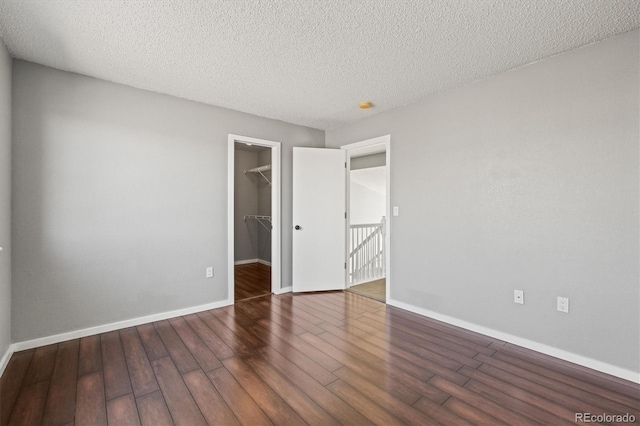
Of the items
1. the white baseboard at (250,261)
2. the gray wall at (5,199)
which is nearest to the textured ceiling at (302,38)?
the gray wall at (5,199)

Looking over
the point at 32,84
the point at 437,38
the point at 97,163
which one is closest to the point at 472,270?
the point at 437,38

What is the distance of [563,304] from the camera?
224 centimetres

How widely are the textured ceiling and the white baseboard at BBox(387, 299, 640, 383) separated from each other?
2.37m

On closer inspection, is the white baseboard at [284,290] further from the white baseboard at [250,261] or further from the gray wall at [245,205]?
the gray wall at [245,205]

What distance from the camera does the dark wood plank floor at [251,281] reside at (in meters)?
3.98

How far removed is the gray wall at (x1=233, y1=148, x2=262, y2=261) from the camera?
6.03 meters

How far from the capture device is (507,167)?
2547mm

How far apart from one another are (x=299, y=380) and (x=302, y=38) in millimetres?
2439

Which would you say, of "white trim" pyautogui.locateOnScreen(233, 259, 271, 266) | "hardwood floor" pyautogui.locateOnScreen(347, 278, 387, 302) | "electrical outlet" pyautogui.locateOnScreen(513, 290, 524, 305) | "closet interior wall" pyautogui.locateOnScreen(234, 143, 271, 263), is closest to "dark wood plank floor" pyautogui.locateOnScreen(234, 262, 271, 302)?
"white trim" pyautogui.locateOnScreen(233, 259, 271, 266)

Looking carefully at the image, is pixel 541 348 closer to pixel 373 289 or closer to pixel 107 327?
pixel 373 289

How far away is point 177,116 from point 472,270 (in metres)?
3.51

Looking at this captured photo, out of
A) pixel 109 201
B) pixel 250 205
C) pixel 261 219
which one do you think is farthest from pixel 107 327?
pixel 250 205

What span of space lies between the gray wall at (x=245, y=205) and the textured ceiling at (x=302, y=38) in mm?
3164

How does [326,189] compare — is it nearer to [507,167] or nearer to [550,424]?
[507,167]
